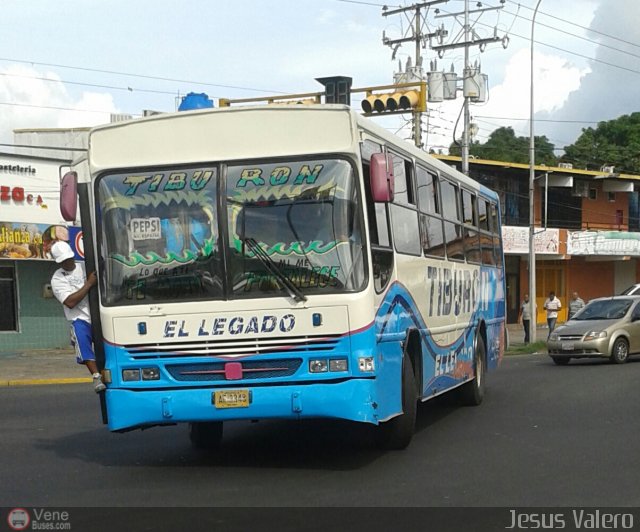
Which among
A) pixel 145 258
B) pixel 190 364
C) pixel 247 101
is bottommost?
pixel 190 364

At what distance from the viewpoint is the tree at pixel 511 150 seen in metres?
79.0

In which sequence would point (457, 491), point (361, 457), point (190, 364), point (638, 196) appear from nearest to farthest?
point (457, 491) < point (190, 364) < point (361, 457) < point (638, 196)

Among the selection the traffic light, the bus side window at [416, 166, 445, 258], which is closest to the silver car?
the traffic light

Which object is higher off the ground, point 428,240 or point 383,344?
point 428,240

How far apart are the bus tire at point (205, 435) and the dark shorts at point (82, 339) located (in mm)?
1312

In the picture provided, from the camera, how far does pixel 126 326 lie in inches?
358

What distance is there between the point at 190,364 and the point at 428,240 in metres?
3.76

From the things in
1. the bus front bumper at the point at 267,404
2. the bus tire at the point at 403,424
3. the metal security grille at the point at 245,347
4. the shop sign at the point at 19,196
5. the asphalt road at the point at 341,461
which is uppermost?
the shop sign at the point at 19,196

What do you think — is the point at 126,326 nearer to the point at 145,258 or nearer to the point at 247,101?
the point at 145,258

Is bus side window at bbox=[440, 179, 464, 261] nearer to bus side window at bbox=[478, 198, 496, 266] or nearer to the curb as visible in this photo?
bus side window at bbox=[478, 198, 496, 266]

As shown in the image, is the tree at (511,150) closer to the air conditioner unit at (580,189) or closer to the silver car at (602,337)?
the air conditioner unit at (580,189)

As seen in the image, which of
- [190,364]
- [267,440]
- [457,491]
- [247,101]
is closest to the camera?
[457,491]

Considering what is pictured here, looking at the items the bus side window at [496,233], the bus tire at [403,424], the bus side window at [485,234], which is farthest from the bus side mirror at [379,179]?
the bus side window at [496,233]
